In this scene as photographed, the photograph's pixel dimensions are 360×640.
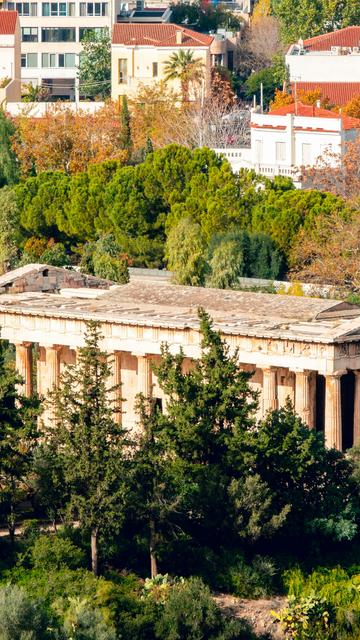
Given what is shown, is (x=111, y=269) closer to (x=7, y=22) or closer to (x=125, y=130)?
(x=125, y=130)

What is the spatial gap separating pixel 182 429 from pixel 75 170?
59.9 m

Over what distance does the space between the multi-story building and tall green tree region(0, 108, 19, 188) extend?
22.8m

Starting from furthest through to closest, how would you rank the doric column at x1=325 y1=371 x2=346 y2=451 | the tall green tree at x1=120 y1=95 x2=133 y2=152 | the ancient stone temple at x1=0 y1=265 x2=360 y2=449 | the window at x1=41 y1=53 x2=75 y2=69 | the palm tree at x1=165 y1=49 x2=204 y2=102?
the window at x1=41 y1=53 x2=75 y2=69 → the palm tree at x1=165 y1=49 x2=204 y2=102 → the tall green tree at x1=120 y1=95 x2=133 y2=152 → the ancient stone temple at x1=0 y1=265 x2=360 y2=449 → the doric column at x1=325 y1=371 x2=346 y2=451

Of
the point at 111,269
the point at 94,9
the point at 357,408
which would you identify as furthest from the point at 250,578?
the point at 94,9

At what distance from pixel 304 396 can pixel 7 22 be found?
96339mm

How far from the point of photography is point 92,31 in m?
194

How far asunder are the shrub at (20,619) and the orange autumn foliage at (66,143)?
218 ft

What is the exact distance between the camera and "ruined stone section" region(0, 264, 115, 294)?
105m

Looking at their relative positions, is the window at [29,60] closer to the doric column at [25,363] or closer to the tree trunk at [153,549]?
the doric column at [25,363]

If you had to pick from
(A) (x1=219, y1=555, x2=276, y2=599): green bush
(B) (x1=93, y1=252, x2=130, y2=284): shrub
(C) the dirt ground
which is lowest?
(C) the dirt ground

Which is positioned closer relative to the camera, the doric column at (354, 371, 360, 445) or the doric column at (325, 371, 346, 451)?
the doric column at (325, 371, 346, 451)

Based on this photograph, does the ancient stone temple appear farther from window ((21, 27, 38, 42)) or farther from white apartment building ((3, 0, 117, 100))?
window ((21, 27, 38, 42))

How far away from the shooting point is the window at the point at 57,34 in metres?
195

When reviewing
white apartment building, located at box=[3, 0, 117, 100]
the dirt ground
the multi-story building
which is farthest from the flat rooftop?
white apartment building, located at box=[3, 0, 117, 100]
